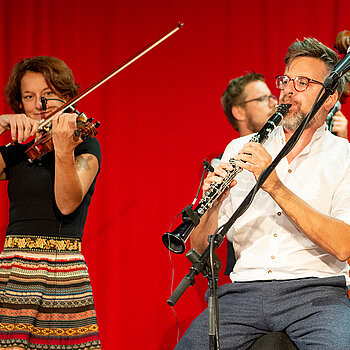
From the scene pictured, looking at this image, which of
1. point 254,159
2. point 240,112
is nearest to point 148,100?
point 240,112

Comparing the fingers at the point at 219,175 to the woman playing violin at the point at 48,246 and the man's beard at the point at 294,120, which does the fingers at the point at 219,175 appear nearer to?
the man's beard at the point at 294,120

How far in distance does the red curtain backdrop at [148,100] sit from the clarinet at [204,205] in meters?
1.44

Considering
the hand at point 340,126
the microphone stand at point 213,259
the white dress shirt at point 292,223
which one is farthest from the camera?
the hand at point 340,126

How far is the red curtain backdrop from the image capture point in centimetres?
331

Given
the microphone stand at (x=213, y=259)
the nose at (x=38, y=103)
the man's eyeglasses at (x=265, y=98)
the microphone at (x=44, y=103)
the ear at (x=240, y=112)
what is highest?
the man's eyeglasses at (x=265, y=98)

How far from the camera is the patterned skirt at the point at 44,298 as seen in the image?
195cm

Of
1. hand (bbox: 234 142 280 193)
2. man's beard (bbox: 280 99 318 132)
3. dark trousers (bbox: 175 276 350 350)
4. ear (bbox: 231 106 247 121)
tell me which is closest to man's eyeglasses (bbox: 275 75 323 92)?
man's beard (bbox: 280 99 318 132)

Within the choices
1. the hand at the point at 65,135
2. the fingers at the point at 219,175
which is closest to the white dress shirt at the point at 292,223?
the fingers at the point at 219,175

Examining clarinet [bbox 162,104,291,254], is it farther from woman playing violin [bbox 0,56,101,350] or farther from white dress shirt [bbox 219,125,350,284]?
woman playing violin [bbox 0,56,101,350]

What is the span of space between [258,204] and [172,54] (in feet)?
5.43

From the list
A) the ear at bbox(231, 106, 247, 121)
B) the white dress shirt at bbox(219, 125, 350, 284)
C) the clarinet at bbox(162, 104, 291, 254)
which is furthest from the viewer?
the ear at bbox(231, 106, 247, 121)

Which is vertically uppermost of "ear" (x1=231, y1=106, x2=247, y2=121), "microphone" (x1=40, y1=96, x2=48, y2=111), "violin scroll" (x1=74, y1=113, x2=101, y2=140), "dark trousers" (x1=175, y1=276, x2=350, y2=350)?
"ear" (x1=231, y1=106, x2=247, y2=121)

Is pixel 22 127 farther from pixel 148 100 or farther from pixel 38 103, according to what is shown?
pixel 148 100

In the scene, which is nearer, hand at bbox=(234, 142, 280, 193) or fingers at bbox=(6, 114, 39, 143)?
hand at bbox=(234, 142, 280, 193)
